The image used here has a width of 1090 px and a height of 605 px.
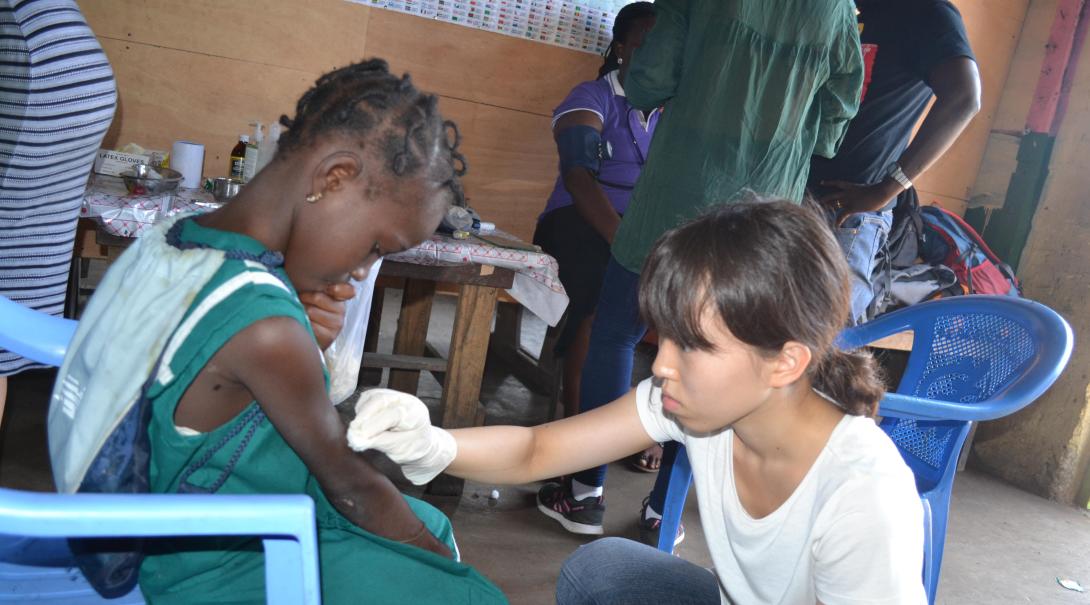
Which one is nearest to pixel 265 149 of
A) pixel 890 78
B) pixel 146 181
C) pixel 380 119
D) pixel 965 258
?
pixel 146 181

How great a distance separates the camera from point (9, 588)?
1.01m

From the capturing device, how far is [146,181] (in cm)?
223

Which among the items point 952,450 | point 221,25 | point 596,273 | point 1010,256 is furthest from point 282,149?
point 1010,256

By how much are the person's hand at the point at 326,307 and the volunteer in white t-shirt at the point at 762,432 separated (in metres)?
0.23

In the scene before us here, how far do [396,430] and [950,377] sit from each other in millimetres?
1370

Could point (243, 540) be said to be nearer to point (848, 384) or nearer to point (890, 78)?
point (848, 384)

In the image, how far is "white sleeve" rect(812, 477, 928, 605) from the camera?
0.96 metres

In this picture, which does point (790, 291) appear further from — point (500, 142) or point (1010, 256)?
point (1010, 256)

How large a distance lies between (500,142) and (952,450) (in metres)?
2.43

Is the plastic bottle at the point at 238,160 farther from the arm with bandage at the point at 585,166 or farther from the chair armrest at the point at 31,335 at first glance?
the chair armrest at the point at 31,335

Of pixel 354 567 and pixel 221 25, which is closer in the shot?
pixel 354 567

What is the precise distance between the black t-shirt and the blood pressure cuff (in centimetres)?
74

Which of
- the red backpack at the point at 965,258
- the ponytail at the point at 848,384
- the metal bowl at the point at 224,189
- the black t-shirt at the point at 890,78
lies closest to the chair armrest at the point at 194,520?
the ponytail at the point at 848,384

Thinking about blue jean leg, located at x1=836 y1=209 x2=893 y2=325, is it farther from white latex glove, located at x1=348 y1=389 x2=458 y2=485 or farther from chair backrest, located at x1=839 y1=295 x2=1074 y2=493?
white latex glove, located at x1=348 y1=389 x2=458 y2=485
